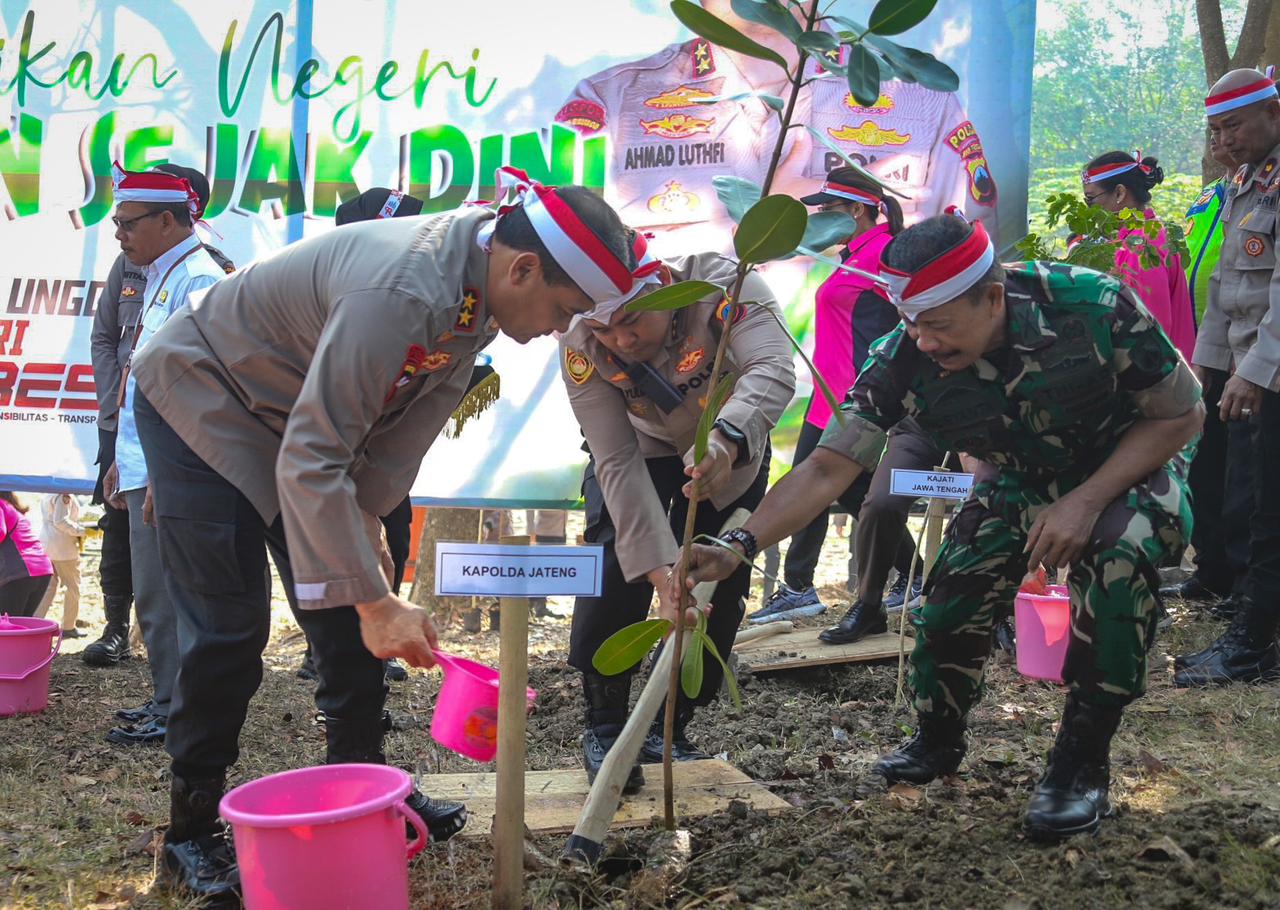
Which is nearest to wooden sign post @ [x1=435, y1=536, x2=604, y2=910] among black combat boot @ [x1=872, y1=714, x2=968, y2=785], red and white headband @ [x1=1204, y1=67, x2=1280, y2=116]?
black combat boot @ [x1=872, y1=714, x2=968, y2=785]

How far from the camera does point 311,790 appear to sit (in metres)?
2.36

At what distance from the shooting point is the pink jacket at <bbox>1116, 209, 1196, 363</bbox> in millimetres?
5102

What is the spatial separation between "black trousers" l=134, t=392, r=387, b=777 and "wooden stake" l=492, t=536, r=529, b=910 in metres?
0.50

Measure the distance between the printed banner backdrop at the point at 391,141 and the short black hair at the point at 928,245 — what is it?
3240 millimetres

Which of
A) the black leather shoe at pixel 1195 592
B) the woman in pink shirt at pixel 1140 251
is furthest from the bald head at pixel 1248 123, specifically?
the black leather shoe at pixel 1195 592

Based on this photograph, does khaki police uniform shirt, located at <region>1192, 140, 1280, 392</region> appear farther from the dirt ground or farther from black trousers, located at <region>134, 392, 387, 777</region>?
black trousers, located at <region>134, 392, 387, 777</region>

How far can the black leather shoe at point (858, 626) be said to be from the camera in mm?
5074

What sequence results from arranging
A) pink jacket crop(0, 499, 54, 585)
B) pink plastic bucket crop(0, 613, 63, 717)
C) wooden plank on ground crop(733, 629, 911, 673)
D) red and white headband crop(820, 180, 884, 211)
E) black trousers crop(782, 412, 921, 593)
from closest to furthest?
pink plastic bucket crop(0, 613, 63, 717) → wooden plank on ground crop(733, 629, 911, 673) → black trousers crop(782, 412, 921, 593) → pink jacket crop(0, 499, 54, 585) → red and white headband crop(820, 180, 884, 211)

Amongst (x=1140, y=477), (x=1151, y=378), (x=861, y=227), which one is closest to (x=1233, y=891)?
(x=1140, y=477)

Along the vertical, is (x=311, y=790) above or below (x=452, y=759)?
above

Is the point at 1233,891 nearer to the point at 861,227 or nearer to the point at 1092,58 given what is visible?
the point at 861,227

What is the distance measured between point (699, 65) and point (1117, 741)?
3.77 metres

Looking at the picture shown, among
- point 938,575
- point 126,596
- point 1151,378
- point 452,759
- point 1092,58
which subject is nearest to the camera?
point 1151,378

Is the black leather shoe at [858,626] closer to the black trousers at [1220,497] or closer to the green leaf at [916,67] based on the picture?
the black trousers at [1220,497]
